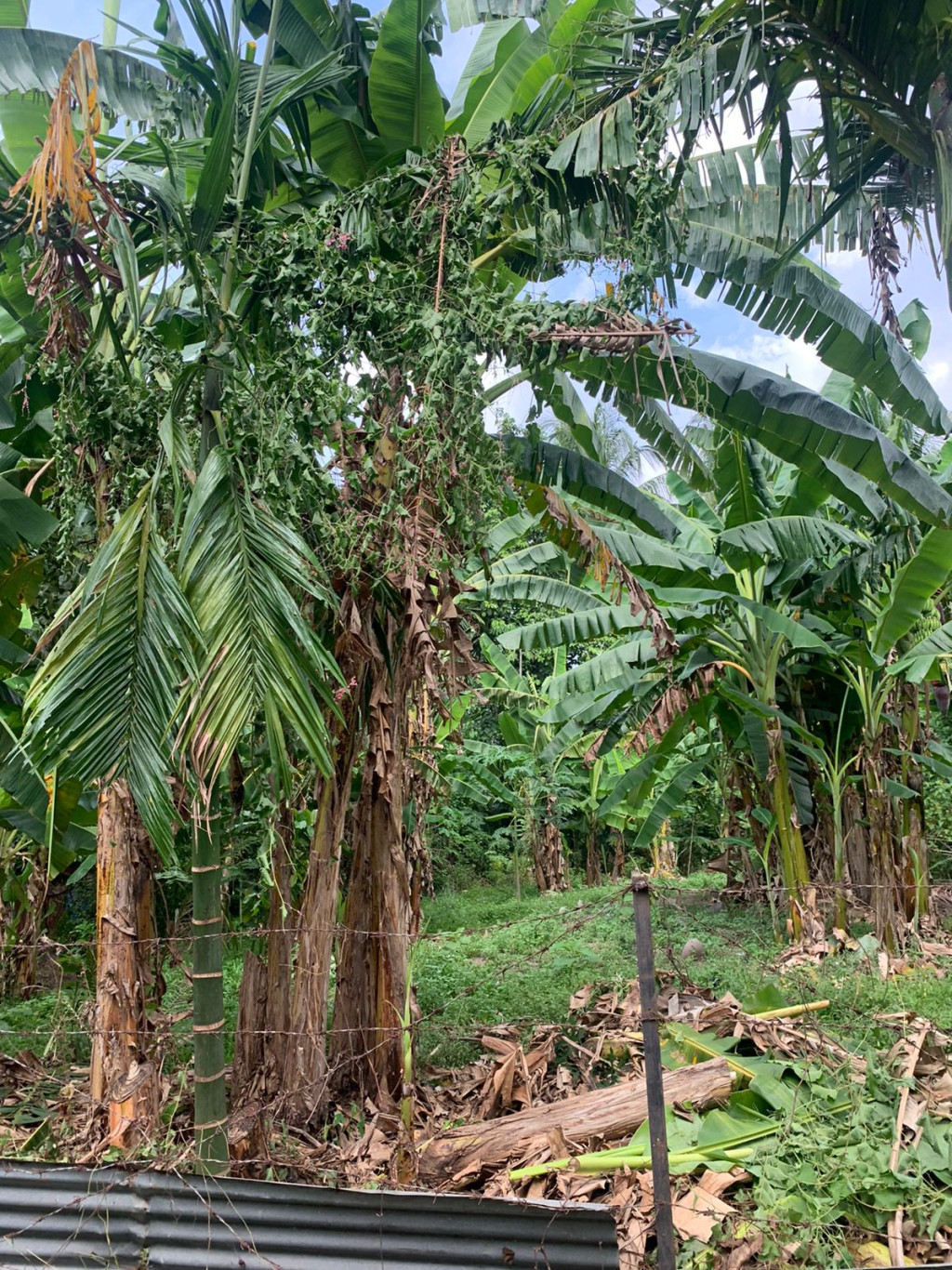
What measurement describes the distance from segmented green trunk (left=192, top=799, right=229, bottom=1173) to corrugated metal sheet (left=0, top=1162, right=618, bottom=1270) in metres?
0.16

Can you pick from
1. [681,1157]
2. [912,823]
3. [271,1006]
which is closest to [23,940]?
[271,1006]

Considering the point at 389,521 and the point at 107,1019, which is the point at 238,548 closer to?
the point at 389,521

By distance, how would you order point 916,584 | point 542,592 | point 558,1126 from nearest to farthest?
1. point 558,1126
2. point 916,584
3. point 542,592

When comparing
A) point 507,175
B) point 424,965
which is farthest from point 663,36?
point 424,965

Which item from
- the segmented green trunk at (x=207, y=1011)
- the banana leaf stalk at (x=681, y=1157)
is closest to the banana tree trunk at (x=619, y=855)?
the banana leaf stalk at (x=681, y=1157)

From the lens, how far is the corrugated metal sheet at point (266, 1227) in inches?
117

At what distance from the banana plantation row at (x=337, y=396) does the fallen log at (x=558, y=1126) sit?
337 mm

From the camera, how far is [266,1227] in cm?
312

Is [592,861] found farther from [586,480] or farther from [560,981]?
[586,480]

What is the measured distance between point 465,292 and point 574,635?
4118 mm

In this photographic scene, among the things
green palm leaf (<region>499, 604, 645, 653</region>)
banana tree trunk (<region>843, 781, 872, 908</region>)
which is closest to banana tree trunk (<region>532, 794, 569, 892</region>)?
banana tree trunk (<region>843, 781, 872, 908</region>)

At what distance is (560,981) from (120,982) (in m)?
3.31

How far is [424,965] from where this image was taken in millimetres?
7363

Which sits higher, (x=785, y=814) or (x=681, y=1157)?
(x=785, y=814)
